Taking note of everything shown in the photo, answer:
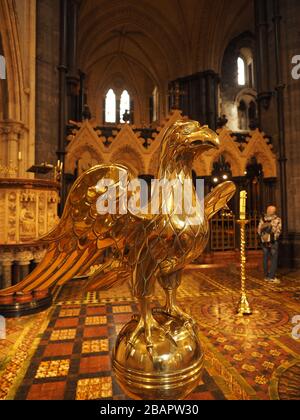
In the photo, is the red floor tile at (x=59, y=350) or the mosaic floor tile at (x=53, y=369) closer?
the mosaic floor tile at (x=53, y=369)

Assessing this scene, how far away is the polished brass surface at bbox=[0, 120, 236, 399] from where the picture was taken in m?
1.07

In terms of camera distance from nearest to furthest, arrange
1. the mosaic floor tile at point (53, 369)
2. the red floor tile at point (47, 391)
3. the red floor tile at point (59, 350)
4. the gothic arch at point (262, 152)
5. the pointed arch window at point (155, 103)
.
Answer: the red floor tile at point (47, 391) < the mosaic floor tile at point (53, 369) < the red floor tile at point (59, 350) < the gothic arch at point (262, 152) < the pointed arch window at point (155, 103)

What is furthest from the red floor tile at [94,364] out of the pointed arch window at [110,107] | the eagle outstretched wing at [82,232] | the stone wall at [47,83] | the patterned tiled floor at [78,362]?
the pointed arch window at [110,107]

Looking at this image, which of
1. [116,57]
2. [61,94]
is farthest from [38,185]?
[116,57]

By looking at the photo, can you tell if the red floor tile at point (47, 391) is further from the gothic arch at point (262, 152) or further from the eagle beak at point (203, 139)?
the gothic arch at point (262, 152)

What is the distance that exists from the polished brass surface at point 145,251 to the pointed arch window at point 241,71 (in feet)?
56.0

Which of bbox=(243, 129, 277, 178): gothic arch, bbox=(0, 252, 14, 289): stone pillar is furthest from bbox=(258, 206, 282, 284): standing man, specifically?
Answer: bbox=(0, 252, 14, 289): stone pillar

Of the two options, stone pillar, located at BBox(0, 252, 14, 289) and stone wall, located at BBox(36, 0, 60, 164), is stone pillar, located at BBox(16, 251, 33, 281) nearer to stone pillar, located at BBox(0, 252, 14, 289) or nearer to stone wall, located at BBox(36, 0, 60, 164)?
stone pillar, located at BBox(0, 252, 14, 289)

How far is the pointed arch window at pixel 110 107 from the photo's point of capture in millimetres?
20875

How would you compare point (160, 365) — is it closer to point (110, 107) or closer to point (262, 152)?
point (262, 152)

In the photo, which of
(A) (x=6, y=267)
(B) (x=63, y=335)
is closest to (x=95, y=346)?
(B) (x=63, y=335)

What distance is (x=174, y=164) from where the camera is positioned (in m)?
1.22

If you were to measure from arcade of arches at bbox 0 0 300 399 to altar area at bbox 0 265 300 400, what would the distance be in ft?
0.05

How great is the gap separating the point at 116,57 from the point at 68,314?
65.2 feet
